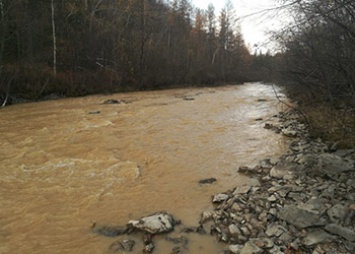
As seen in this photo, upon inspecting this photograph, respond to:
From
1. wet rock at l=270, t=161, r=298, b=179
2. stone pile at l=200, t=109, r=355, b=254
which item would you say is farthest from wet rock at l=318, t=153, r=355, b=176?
wet rock at l=270, t=161, r=298, b=179

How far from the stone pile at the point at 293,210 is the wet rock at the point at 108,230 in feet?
4.64

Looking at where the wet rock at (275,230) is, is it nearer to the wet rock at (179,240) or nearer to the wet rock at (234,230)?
the wet rock at (234,230)

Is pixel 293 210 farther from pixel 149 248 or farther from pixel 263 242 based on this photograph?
pixel 149 248

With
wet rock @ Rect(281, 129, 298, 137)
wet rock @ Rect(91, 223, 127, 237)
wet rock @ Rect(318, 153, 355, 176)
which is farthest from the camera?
wet rock @ Rect(281, 129, 298, 137)

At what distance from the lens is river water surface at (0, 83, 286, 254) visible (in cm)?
541

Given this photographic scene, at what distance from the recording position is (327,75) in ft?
37.0

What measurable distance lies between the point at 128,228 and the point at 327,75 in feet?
30.4

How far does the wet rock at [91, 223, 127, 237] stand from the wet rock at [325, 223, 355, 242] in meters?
3.20

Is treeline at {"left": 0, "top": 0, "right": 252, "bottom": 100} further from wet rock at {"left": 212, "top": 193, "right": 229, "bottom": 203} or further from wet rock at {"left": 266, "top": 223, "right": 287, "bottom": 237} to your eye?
wet rock at {"left": 266, "top": 223, "right": 287, "bottom": 237}

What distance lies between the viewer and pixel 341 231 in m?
4.41

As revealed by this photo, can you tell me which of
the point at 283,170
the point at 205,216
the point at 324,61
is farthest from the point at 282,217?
the point at 324,61

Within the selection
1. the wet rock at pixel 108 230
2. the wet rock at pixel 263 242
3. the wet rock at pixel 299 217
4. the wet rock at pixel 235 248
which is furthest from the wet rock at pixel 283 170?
the wet rock at pixel 108 230

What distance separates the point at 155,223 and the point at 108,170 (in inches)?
120

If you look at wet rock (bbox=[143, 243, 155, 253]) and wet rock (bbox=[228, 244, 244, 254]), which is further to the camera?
wet rock (bbox=[143, 243, 155, 253])
